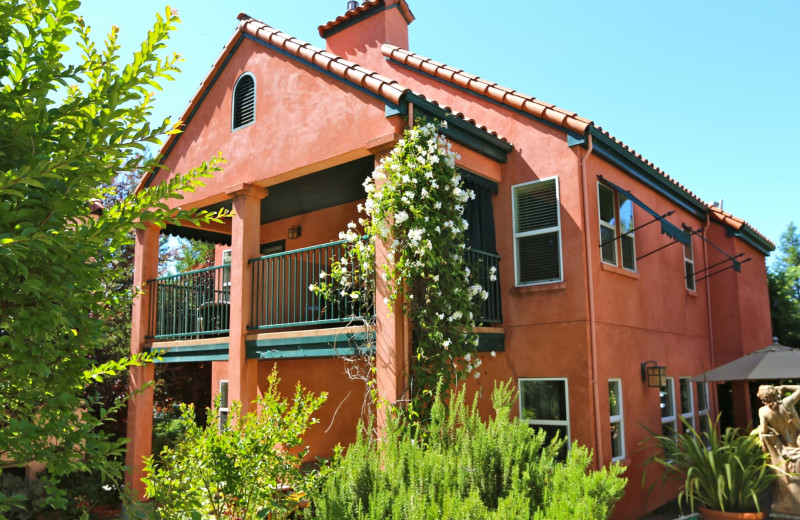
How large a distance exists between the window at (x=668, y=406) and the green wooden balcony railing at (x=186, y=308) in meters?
8.04

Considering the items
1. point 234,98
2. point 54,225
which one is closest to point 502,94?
point 234,98

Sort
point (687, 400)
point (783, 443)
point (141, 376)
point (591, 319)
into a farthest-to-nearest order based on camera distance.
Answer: point (687, 400)
point (141, 376)
point (783, 443)
point (591, 319)

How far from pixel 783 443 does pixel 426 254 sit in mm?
6511

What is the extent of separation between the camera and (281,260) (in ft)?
32.7

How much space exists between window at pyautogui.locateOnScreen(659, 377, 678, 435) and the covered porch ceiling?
6673mm

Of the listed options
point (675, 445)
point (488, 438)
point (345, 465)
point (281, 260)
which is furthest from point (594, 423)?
point (281, 260)

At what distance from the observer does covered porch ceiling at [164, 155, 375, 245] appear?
10.4 meters

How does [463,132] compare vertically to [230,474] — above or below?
above

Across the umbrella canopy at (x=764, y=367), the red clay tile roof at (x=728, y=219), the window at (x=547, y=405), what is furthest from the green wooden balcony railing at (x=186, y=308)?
the red clay tile roof at (x=728, y=219)

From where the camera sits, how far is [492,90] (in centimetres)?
1011

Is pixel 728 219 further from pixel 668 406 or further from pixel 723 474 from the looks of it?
pixel 723 474

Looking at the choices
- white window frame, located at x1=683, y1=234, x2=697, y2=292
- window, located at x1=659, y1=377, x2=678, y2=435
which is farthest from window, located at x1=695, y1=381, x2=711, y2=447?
white window frame, located at x1=683, y1=234, x2=697, y2=292

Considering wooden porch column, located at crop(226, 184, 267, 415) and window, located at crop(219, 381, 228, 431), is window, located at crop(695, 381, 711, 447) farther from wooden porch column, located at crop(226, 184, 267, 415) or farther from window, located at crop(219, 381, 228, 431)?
window, located at crop(219, 381, 228, 431)

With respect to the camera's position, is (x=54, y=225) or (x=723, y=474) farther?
Answer: (x=723, y=474)
